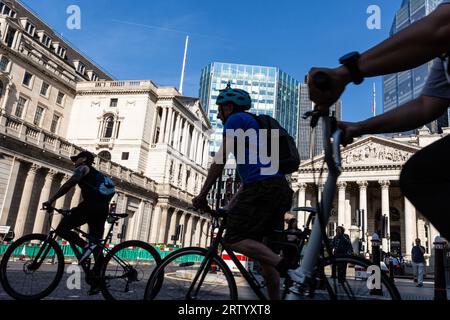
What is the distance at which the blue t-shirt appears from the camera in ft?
11.5

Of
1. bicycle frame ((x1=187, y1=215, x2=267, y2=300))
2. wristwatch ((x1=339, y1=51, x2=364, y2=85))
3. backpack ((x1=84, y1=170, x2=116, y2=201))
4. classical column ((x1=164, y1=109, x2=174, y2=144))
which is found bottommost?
bicycle frame ((x1=187, y1=215, x2=267, y2=300))

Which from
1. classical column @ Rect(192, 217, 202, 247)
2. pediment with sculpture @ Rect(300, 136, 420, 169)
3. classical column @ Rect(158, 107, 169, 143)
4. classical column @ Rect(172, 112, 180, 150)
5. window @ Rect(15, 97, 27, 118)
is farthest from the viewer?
classical column @ Rect(192, 217, 202, 247)

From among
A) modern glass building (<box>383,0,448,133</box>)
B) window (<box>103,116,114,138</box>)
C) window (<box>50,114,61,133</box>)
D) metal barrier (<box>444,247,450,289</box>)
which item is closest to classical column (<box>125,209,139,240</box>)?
window (<box>103,116,114,138</box>)

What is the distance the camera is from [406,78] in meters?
150

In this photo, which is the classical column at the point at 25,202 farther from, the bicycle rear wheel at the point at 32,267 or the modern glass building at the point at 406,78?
the modern glass building at the point at 406,78

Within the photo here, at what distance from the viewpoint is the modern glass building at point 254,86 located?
142 meters

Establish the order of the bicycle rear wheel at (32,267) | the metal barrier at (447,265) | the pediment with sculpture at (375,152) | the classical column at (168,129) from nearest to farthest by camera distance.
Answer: the bicycle rear wheel at (32,267) → the metal barrier at (447,265) → the classical column at (168,129) → the pediment with sculpture at (375,152)

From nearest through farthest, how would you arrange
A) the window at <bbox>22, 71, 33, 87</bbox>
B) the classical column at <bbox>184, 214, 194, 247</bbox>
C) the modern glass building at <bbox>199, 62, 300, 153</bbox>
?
the window at <bbox>22, 71, 33, 87</bbox>, the classical column at <bbox>184, 214, 194, 247</bbox>, the modern glass building at <bbox>199, 62, 300, 153</bbox>

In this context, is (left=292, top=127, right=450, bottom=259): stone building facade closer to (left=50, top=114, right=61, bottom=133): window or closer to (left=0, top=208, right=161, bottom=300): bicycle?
(left=50, top=114, right=61, bottom=133): window

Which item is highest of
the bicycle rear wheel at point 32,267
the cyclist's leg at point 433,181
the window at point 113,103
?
the window at point 113,103

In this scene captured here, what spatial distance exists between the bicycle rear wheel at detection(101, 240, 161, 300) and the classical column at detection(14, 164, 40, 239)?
2101 cm

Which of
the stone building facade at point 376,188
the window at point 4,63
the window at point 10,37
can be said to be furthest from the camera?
the stone building facade at point 376,188

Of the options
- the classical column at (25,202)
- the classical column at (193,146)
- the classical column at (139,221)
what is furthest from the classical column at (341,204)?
the classical column at (25,202)

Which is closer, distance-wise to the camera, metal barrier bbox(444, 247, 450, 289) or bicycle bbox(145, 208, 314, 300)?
bicycle bbox(145, 208, 314, 300)
